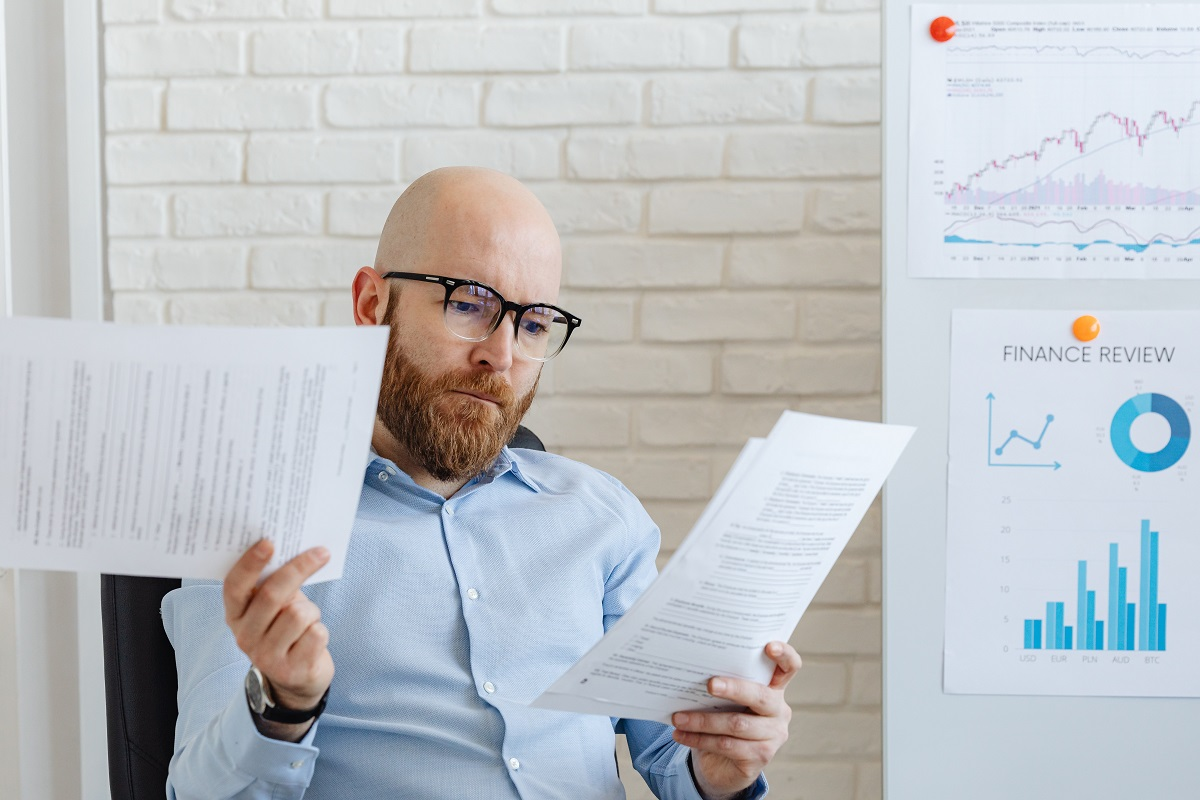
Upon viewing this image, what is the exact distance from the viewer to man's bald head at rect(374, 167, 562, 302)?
4.38ft

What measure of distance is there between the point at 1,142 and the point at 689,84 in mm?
1154

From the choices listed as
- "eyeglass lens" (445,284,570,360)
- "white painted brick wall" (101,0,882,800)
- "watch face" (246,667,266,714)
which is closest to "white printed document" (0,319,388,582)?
"watch face" (246,667,266,714)

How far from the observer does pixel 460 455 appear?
4.27 ft

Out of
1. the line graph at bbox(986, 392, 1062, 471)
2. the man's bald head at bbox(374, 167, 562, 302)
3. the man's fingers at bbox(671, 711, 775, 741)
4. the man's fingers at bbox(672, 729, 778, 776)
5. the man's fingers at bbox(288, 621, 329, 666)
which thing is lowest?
the man's fingers at bbox(672, 729, 778, 776)

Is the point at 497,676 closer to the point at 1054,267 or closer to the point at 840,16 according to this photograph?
the point at 1054,267

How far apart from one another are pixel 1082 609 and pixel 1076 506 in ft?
0.42

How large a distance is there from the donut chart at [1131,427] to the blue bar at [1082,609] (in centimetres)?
14

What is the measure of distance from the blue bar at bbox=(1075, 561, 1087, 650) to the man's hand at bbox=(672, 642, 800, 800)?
1.53 ft

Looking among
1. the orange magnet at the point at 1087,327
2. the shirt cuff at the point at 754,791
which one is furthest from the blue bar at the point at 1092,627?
the shirt cuff at the point at 754,791

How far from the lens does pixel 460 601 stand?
1.23m

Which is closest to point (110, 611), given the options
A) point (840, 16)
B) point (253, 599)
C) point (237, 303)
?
point (253, 599)

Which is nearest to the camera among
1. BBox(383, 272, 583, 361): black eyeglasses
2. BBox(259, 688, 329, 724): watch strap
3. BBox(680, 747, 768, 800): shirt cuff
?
BBox(259, 688, 329, 724): watch strap

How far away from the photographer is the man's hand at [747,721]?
1007 millimetres

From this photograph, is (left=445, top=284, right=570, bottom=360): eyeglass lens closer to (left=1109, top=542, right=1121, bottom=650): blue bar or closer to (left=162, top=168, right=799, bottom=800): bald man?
(left=162, top=168, right=799, bottom=800): bald man
